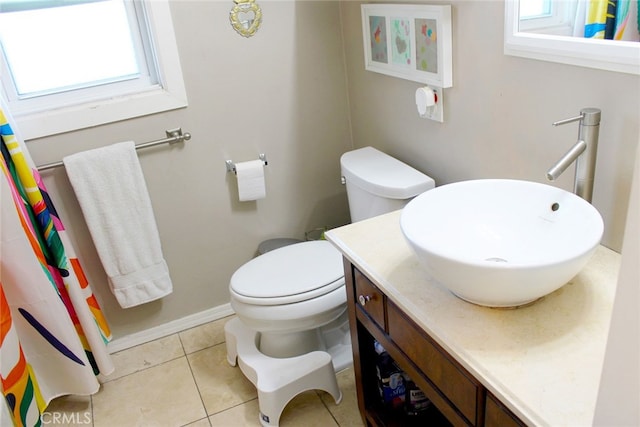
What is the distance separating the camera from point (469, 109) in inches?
63.3

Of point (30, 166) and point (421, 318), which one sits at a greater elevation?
point (30, 166)

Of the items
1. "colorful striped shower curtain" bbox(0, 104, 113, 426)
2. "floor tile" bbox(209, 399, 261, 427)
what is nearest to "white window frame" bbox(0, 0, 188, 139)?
"colorful striped shower curtain" bbox(0, 104, 113, 426)

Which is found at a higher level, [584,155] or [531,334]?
[584,155]

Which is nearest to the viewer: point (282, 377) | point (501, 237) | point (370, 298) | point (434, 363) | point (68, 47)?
point (434, 363)

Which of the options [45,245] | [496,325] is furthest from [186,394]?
[496,325]

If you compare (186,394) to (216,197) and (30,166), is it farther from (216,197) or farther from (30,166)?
(30,166)

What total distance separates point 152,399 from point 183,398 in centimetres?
12

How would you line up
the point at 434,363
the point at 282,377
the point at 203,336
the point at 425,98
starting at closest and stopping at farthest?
the point at 434,363 < the point at 425,98 < the point at 282,377 < the point at 203,336

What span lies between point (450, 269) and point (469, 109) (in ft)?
2.49

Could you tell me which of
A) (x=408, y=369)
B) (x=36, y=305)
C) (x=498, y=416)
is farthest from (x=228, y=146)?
(x=498, y=416)

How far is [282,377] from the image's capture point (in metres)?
1.83

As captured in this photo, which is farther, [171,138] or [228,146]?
[228,146]

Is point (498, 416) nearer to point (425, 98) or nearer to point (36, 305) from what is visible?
point (425, 98)

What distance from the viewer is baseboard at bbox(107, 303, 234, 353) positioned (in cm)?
232
